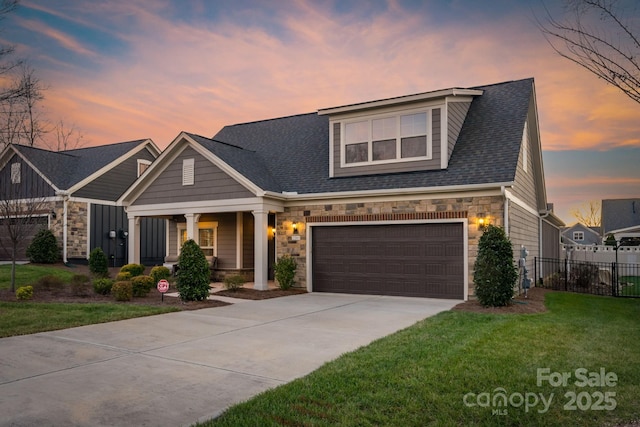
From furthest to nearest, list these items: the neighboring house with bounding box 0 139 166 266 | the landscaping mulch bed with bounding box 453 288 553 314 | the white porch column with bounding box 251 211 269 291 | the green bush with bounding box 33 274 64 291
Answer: the neighboring house with bounding box 0 139 166 266
the white porch column with bounding box 251 211 269 291
the green bush with bounding box 33 274 64 291
the landscaping mulch bed with bounding box 453 288 553 314

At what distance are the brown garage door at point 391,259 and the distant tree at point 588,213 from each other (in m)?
54.0

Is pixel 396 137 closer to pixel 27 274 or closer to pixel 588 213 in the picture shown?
pixel 27 274

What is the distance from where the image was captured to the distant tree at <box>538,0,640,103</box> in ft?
11.9

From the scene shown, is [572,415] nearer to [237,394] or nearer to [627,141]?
[237,394]

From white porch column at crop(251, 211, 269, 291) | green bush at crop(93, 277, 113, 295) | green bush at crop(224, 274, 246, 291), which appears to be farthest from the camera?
white porch column at crop(251, 211, 269, 291)

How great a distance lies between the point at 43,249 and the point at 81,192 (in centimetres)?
282

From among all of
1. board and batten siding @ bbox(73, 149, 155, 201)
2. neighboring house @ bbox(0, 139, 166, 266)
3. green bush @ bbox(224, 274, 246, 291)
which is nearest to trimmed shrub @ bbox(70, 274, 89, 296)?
green bush @ bbox(224, 274, 246, 291)

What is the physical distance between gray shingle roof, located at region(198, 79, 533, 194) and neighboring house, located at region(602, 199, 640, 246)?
3271 cm

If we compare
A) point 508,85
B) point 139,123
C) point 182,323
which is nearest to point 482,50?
point 508,85

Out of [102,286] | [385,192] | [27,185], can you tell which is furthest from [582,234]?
[102,286]

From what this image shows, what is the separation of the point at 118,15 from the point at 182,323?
9.99 metres

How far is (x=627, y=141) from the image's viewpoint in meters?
5.71

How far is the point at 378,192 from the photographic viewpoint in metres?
13.0

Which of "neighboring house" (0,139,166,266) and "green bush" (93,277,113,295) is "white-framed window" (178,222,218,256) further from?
"neighboring house" (0,139,166,266)
